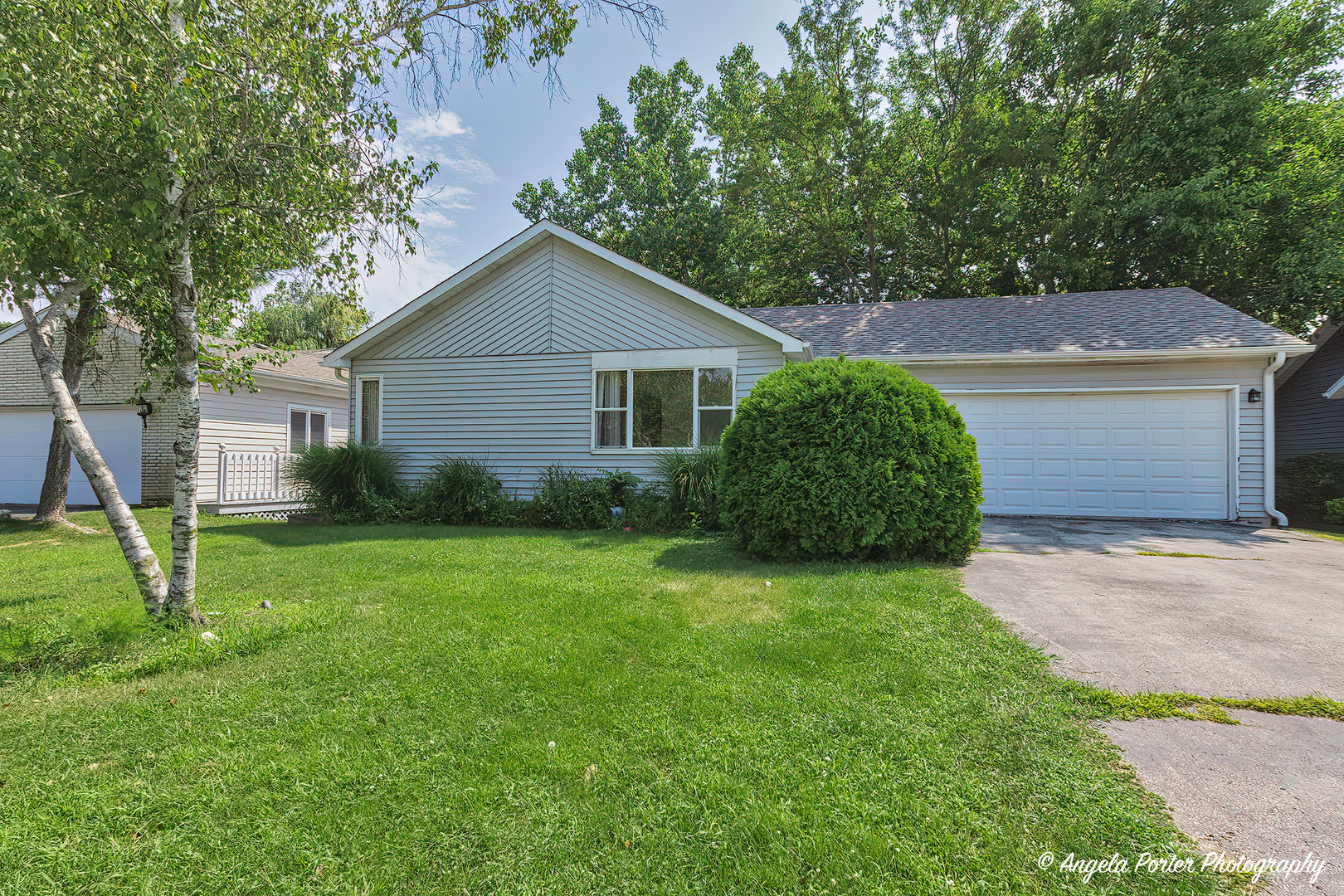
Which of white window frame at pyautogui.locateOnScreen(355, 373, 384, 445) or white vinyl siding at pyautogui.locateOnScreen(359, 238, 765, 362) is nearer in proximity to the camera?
white vinyl siding at pyautogui.locateOnScreen(359, 238, 765, 362)

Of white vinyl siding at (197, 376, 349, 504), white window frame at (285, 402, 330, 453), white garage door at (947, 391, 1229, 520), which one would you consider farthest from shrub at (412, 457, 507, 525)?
white garage door at (947, 391, 1229, 520)

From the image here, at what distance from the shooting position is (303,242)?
5.12 meters

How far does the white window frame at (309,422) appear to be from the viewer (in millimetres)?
15008

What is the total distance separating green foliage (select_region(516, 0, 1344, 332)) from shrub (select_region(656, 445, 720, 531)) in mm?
12596

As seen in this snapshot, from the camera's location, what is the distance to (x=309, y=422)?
625 inches

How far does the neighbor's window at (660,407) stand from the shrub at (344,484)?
3.97m

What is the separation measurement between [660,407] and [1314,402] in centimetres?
1467

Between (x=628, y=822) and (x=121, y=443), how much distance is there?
55.8 ft

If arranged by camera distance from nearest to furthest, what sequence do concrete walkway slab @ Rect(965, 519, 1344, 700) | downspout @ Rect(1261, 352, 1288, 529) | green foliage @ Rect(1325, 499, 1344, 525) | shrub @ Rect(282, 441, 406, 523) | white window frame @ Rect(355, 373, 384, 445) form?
concrete walkway slab @ Rect(965, 519, 1344, 700)
downspout @ Rect(1261, 352, 1288, 529)
green foliage @ Rect(1325, 499, 1344, 525)
shrub @ Rect(282, 441, 406, 523)
white window frame @ Rect(355, 373, 384, 445)

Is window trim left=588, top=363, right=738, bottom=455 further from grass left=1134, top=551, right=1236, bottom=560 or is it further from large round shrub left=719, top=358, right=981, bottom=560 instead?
grass left=1134, top=551, right=1236, bottom=560

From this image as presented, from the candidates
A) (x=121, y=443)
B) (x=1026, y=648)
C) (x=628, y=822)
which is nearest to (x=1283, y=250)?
(x=1026, y=648)

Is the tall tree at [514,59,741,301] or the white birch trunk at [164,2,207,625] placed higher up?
the tall tree at [514,59,741,301]

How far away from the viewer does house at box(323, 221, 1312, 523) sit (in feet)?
31.3

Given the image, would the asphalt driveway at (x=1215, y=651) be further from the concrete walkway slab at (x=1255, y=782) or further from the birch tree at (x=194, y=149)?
the birch tree at (x=194, y=149)
